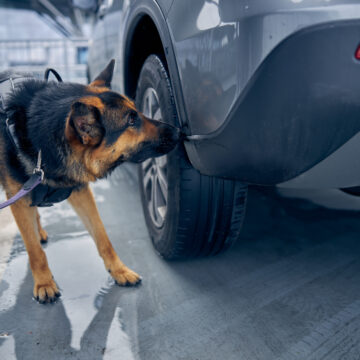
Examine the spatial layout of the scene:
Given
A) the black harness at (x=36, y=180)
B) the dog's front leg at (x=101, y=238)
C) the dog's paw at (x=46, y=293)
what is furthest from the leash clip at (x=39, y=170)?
the dog's paw at (x=46, y=293)

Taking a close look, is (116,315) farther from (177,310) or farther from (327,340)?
(327,340)

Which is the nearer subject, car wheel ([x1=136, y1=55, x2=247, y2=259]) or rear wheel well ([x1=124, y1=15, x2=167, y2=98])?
car wheel ([x1=136, y1=55, x2=247, y2=259])

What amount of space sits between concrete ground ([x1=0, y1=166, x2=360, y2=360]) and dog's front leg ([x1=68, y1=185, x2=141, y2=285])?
0.24 feet

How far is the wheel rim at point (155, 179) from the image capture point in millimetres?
1958

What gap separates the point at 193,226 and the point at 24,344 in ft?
2.98

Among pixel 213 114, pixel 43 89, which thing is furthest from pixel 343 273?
pixel 43 89

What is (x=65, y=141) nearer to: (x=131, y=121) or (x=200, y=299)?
(x=131, y=121)

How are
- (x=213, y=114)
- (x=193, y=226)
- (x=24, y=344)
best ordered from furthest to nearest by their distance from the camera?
1. (x=193, y=226)
2. (x=24, y=344)
3. (x=213, y=114)

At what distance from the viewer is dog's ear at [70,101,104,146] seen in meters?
1.48

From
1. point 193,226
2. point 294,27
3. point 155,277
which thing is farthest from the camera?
point 155,277

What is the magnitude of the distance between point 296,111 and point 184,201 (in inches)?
29.8

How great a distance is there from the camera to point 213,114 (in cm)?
131

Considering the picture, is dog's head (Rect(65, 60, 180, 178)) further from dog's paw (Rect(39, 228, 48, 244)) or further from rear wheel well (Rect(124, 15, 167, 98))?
dog's paw (Rect(39, 228, 48, 244))

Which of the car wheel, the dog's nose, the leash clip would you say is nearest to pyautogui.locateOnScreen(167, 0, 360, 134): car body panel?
the dog's nose
